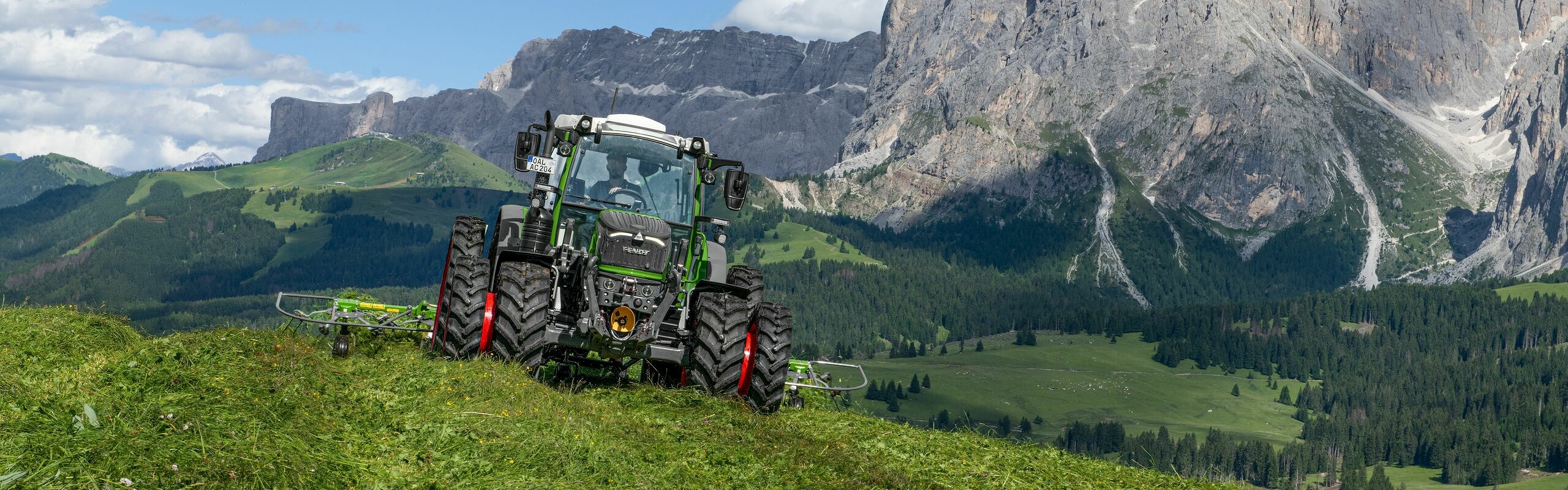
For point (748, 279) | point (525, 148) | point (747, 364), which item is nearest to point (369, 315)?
point (525, 148)

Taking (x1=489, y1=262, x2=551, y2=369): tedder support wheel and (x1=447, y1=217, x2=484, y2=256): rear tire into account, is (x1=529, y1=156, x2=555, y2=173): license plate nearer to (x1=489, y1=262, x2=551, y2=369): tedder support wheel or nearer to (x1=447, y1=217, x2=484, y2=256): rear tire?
(x1=489, y1=262, x2=551, y2=369): tedder support wheel

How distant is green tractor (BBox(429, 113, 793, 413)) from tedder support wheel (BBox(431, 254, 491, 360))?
0.07ft

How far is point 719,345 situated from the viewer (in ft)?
66.3

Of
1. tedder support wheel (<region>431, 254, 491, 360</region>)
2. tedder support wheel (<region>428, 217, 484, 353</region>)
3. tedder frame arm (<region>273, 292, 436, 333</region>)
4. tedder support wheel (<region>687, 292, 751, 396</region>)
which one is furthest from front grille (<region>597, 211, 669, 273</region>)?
tedder frame arm (<region>273, 292, 436, 333</region>)

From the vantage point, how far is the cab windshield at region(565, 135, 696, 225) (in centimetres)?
2238

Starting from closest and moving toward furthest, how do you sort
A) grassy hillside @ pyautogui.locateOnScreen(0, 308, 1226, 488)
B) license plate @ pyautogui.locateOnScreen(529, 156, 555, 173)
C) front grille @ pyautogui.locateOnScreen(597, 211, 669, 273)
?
1. grassy hillside @ pyautogui.locateOnScreen(0, 308, 1226, 488)
2. front grille @ pyautogui.locateOnScreen(597, 211, 669, 273)
3. license plate @ pyautogui.locateOnScreen(529, 156, 555, 173)

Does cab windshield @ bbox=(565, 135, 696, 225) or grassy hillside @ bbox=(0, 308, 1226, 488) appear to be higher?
cab windshield @ bbox=(565, 135, 696, 225)

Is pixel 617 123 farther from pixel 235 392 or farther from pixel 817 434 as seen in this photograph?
pixel 235 392

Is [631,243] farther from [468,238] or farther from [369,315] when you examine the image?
[369,315]

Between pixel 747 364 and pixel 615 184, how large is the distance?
4.36 metres

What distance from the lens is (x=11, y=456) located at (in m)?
9.41

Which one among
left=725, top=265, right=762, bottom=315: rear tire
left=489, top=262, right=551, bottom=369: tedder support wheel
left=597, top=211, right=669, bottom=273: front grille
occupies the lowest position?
left=489, top=262, right=551, bottom=369: tedder support wheel

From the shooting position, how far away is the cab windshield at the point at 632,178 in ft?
73.4

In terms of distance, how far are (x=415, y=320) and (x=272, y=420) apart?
1264 centimetres
